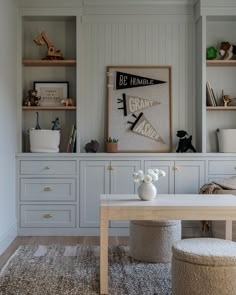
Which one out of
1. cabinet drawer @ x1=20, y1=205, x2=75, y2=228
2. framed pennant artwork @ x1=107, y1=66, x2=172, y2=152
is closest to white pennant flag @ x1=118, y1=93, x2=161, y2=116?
framed pennant artwork @ x1=107, y1=66, x2=172, y2=152

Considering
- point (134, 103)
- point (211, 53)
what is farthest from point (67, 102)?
point (211, 53)

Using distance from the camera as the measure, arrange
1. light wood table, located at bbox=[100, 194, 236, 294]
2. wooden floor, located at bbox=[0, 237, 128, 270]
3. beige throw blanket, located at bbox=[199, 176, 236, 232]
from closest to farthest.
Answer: light wood table, located at bbox=[100, 194, 236, 294], beige throw blanket, located at bbox=[199, 176, 236, 232], wooden floor, located at bbox=[0, 237, 128, 270]

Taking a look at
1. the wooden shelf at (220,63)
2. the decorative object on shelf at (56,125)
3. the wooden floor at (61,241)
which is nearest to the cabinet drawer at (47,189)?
the wooden floor at (61,241)

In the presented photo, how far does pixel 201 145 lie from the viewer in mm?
4805

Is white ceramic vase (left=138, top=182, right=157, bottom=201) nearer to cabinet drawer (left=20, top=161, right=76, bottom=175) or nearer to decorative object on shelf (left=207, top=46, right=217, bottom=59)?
cabinet drawer (left=20, top=161, right=76, bottom=175)

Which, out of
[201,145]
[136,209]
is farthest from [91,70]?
[136,209]

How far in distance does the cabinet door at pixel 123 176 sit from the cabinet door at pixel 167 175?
14cm

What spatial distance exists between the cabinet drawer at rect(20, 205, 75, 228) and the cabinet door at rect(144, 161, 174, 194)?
0.94m

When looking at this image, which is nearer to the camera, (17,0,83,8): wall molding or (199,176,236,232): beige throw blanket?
(199,176,236,232): beige throw blanket

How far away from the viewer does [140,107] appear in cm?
496

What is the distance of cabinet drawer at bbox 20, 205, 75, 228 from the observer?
4707 mm

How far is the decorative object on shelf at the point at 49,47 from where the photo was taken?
15.9 feet

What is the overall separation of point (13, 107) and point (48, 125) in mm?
549

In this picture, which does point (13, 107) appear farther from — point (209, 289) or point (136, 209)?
point (209, 289)
